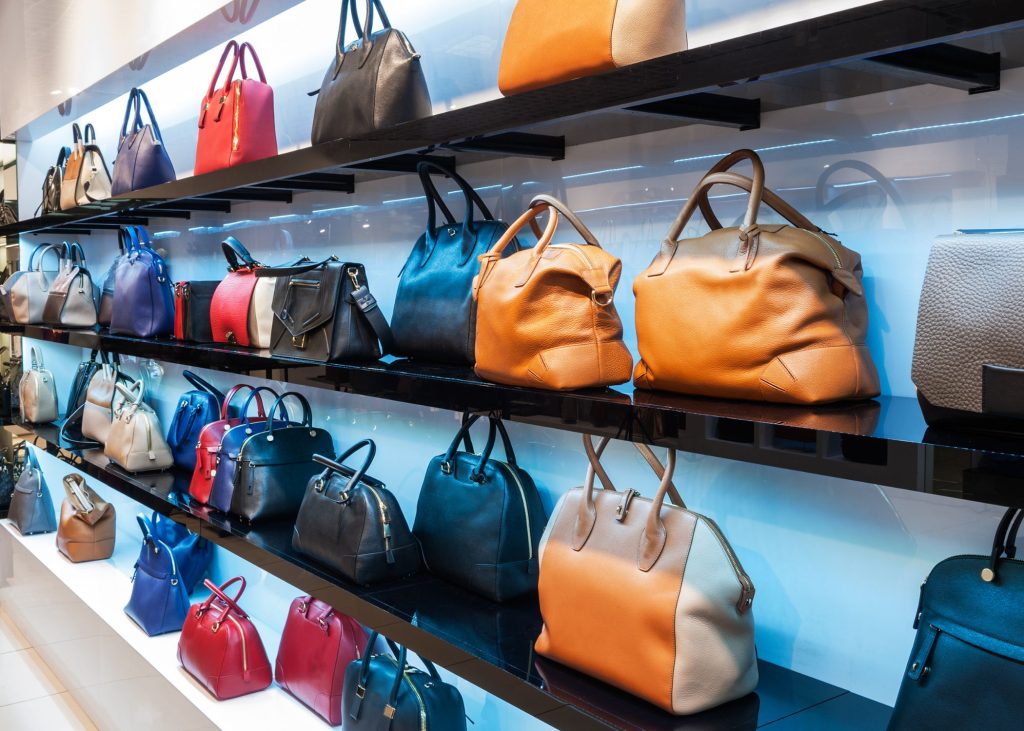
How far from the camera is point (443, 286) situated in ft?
6.52

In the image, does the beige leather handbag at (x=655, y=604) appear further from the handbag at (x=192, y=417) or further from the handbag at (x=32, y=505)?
the handbag at (x=32, y=505)

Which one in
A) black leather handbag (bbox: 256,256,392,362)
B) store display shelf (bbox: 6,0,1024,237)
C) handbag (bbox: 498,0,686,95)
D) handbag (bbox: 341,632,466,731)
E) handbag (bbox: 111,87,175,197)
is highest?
handbag (bbox: 111,87,175,197)

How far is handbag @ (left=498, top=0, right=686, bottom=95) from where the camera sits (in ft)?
4.59

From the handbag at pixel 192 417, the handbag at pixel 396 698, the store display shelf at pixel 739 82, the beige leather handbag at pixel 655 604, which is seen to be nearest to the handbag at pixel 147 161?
the handbag at pixel 192 417

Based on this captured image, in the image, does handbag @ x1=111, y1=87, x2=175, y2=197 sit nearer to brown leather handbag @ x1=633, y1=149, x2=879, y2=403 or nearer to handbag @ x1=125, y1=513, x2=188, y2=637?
handbag @ x1=125, y1=513, x2=188, y2=637

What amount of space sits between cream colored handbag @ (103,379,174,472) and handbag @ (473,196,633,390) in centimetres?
228

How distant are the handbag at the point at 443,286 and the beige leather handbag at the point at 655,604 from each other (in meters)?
0.56

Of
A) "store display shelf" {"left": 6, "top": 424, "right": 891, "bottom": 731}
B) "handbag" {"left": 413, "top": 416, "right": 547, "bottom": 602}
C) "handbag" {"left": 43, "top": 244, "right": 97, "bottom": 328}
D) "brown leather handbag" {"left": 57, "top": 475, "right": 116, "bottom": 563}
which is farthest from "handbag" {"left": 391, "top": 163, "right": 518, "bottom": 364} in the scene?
"brown leather handbag" {"left": 57, "top": 475, "right": 116, "bottom": 563}

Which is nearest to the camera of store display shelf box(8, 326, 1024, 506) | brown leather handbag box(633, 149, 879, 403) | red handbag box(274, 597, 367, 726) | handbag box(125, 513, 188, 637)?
store display shelf box(8, 326, 1024, 506)

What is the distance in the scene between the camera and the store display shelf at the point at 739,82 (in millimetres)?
967

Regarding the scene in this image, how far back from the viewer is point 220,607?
116 inches

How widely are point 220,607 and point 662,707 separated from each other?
1970mm

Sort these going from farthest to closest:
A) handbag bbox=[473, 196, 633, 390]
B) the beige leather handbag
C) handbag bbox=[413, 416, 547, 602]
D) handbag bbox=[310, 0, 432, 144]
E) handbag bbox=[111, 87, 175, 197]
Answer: handbag bbox=[111, 87, 175, 197] → handbag bbox=[310, 0, 432, 144] → handbag bbox=[413, 416, 547, 602] → handbag bbox=[473, 196, 633, 390] → the beige leather handbag

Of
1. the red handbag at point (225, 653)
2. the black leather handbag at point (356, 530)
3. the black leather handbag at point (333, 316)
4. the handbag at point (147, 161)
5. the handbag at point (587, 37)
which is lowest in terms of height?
the red handbag at point (225, 653)
